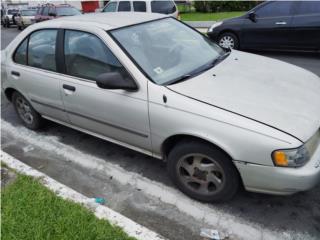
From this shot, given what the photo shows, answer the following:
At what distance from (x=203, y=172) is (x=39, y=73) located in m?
2.40

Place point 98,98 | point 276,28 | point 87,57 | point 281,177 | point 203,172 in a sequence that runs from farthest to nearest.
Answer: point 276,28, point 87,57, point 98,98, point 203,172, point 281,177

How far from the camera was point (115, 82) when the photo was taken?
9.97ft

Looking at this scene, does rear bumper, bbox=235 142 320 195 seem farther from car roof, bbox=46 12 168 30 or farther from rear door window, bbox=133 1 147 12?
rear door window, bbox=133 1 147 12

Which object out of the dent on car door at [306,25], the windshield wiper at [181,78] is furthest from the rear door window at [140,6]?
the windshield wiper at [181,78]

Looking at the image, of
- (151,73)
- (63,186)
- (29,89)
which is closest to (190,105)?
(151,73)

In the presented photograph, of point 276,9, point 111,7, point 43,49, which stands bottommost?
point 111,7

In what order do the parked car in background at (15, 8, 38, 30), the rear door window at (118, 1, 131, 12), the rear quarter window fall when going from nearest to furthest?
the rear quarter window → the rear door window at (118, 1, 131, 12) → the parked car in background at (15, 8, 38, 30)

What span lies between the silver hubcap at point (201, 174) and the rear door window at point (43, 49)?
1.97 meters

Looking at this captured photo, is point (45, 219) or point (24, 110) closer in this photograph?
point (45, 219)

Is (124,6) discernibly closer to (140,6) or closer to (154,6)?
(140,6)

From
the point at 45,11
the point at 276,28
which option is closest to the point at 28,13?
the point at 45,11

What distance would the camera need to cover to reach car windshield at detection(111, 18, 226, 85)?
321 cm

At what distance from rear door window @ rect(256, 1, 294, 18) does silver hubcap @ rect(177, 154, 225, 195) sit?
6.39 meters

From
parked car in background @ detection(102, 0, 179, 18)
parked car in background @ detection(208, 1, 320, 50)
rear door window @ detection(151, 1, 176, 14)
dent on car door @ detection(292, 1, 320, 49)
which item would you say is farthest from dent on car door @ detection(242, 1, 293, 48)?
rear door window @ detection(151, 1, 176, 14)
